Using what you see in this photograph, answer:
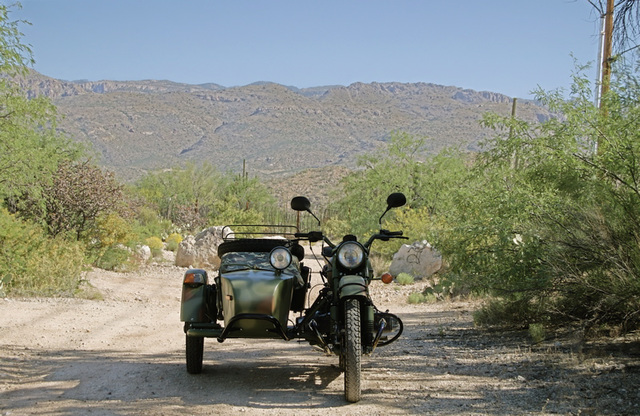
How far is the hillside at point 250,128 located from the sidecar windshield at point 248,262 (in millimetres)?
105819

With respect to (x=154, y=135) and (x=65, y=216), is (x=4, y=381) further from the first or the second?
(x=154, y=135)

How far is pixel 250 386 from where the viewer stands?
7551 mm

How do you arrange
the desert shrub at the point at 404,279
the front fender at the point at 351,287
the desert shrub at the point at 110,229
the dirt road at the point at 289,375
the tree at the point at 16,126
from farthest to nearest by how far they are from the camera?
the desert shrub at the point at 404,279
the desert shrub at the point at 110,229
the tree at the point at 16,126
the front fender at the point at 351,287
the dirt road at the point at 289,375

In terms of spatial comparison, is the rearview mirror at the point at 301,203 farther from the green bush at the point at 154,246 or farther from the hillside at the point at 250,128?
the hillside at the point at 250,128

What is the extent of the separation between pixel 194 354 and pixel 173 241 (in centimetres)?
2273

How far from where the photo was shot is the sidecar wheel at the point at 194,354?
26.0 ft

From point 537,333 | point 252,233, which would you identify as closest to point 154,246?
point 252,233

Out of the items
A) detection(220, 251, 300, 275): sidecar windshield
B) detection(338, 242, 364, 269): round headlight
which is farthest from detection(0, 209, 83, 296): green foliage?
detection(338, 242, 364, 269): round headlight

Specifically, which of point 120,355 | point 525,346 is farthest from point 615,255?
point 120,355

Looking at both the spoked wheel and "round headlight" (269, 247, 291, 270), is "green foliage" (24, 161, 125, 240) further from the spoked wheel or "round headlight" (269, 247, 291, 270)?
the spoked wheel

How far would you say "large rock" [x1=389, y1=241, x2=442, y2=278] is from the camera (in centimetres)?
2117

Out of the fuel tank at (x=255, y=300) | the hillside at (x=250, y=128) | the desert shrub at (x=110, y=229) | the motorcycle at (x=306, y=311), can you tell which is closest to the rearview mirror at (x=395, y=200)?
the motorcycle at (x=306, y=311)

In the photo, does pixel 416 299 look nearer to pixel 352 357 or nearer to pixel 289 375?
pixel 289 375

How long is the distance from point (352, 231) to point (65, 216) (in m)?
14.6
